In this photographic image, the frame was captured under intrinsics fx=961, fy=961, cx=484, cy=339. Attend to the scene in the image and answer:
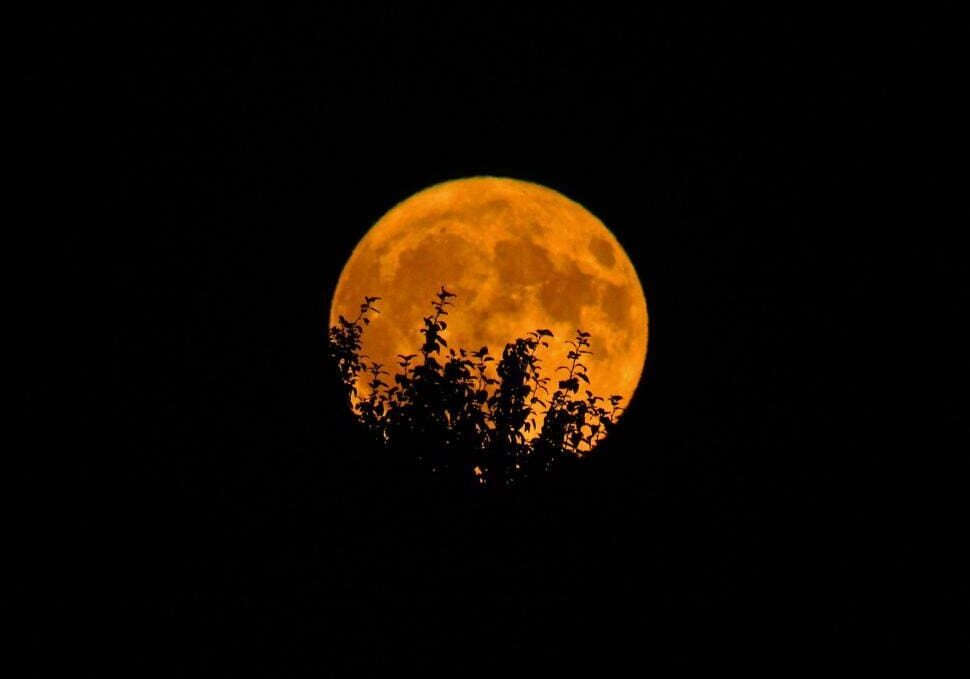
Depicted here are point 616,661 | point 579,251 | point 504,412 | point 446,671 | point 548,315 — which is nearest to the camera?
point 446,671

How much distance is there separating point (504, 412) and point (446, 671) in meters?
2.12

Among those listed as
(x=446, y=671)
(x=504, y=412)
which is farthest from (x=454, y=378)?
(x=446, y=671)

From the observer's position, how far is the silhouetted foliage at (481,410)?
8.01 meters

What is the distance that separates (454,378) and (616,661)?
3002mm

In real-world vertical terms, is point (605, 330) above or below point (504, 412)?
above

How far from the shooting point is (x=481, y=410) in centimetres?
807

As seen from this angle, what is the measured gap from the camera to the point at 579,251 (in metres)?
10.1

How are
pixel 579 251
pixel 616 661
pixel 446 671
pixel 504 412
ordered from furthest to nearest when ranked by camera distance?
pixel 579 251 < pixel 616 661 < pixel 504 412 < pixel 446 671

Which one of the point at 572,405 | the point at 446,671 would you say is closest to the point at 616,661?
the point at 446,671

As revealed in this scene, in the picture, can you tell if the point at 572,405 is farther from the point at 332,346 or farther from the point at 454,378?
the point at 332,346

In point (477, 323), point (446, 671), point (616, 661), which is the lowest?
point (446, 671)

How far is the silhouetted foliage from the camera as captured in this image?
8008 mm

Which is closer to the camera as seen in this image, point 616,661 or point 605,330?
point 616,661

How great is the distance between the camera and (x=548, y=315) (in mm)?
9305
